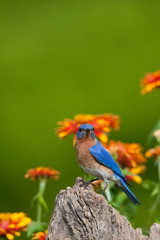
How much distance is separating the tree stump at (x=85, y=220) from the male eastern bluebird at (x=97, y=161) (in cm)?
56

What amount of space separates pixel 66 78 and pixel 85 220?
4458mm

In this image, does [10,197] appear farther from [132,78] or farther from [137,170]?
[137,170]

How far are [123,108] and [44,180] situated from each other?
3.06 m

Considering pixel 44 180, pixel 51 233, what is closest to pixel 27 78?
pixel 44 180

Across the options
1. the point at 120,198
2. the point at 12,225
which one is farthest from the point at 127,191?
the point at 12,225

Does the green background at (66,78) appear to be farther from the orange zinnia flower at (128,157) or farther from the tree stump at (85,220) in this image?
the tree stump at (85,220)

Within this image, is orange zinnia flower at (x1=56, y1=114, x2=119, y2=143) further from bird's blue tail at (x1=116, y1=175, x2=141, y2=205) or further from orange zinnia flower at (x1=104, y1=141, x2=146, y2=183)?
bird's blue tail at (x1=116, y1=175, x2=141, y2=205)

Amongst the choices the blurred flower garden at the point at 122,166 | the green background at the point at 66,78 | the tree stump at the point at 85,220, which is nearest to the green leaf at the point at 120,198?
the blurred flower garden at the point at 122,166

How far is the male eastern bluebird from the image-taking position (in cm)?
309

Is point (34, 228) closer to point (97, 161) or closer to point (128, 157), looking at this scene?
point (97, 161)

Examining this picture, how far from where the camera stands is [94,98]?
6535 mm

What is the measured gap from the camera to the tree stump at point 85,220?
2.45 meters

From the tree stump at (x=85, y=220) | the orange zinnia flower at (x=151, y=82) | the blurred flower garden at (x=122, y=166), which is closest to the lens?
the tree stump at (x=85, y=220)

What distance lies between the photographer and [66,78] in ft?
22.4
